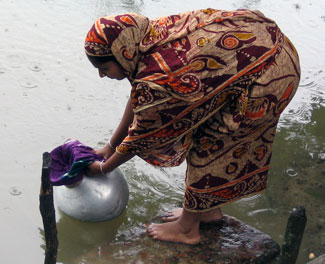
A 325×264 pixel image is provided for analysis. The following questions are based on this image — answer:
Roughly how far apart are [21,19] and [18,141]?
10.3 feet

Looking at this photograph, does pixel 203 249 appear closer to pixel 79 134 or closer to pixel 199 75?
pixel 199 75

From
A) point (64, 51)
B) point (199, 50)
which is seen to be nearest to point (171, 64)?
point (199, 50)

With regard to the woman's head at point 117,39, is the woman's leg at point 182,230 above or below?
below

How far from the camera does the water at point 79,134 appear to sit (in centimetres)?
384

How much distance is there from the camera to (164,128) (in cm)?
287

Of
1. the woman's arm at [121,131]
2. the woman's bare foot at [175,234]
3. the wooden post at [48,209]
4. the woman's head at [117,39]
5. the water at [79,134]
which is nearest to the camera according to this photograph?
the wooden post at [48,209]

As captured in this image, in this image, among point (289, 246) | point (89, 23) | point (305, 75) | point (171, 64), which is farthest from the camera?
point (89, 23)

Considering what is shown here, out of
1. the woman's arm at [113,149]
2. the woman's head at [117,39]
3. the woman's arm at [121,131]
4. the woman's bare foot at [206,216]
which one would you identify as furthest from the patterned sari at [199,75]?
the woman's bare foot at [206,216]

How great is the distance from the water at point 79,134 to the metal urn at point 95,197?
0.77ft

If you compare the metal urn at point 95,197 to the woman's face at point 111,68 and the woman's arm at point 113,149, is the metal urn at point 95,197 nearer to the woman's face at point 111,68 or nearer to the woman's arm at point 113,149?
the woman's arm at point 113,149

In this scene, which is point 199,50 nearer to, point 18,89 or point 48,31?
point 18,89

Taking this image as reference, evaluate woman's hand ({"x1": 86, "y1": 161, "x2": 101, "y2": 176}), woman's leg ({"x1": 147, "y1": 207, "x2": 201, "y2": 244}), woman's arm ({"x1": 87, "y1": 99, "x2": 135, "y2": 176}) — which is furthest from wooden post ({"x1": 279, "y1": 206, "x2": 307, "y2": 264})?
woman's hand ({"x1": 86, "y1": 161, "x2": 101, "y2": 176})

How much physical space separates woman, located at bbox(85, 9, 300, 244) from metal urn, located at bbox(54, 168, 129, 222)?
1.75ft

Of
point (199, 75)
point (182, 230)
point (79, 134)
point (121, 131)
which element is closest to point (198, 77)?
point (199, 75)
